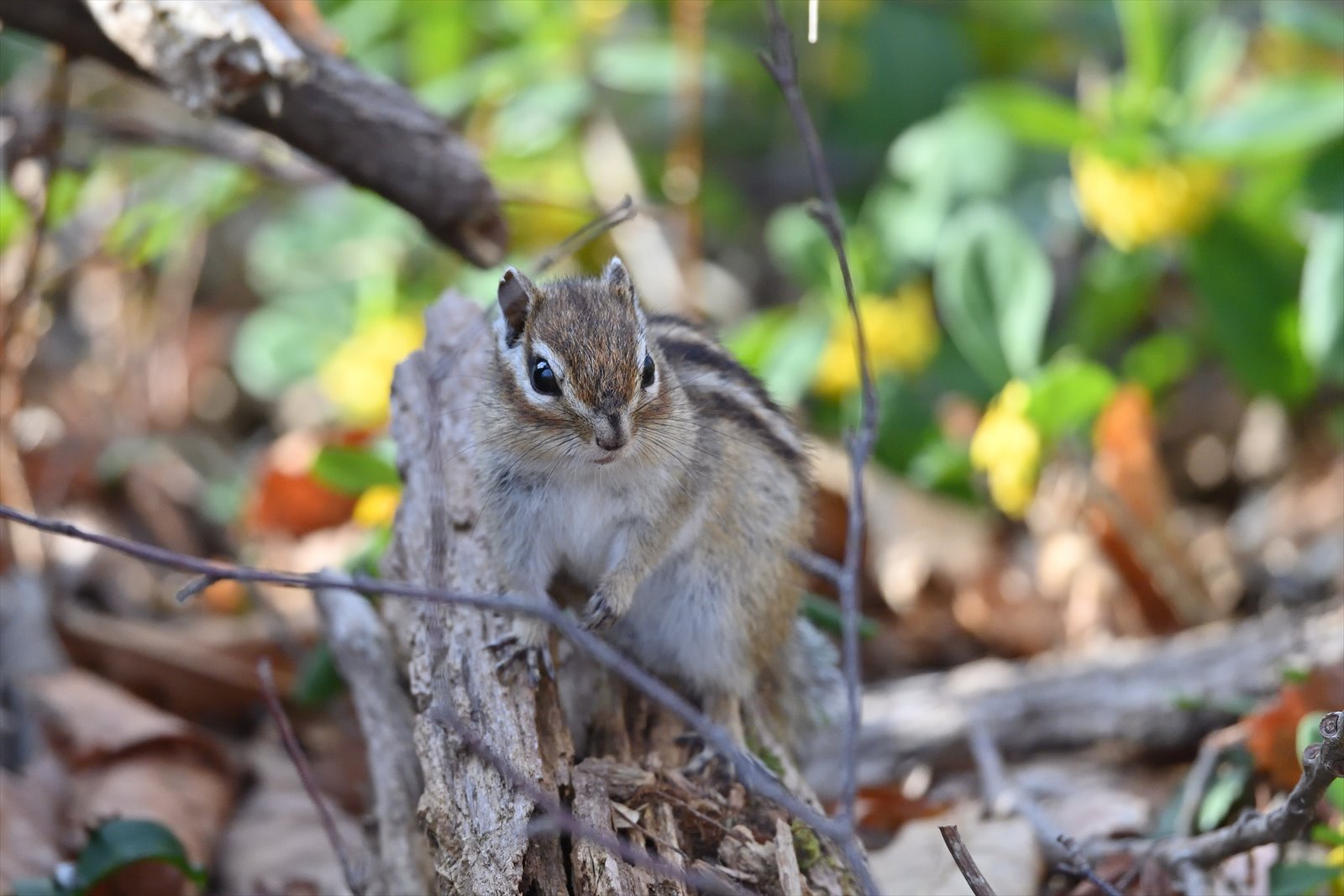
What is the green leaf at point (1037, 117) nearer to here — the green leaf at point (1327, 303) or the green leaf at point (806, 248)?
the green leaf at point (806, 248)

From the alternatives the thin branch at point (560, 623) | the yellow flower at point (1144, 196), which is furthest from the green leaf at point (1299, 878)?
the yellow flower at point (1144, 196)

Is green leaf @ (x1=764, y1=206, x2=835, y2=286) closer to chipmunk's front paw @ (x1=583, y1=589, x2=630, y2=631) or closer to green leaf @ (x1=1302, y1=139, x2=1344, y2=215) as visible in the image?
green leaf @ (x1=1302, y1=139, x2=1344, y2=215)

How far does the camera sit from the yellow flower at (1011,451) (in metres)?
4.34

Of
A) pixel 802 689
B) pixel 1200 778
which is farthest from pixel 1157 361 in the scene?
pixel 802 689

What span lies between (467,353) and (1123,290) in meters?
2.82

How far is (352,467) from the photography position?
409cm

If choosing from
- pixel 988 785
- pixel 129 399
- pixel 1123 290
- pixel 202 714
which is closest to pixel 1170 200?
pixel 1123 290

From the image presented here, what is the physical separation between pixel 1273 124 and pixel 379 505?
3.19 m

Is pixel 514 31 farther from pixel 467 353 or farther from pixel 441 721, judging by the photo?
pixel 441 721

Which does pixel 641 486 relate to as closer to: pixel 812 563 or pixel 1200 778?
pixel 812 563

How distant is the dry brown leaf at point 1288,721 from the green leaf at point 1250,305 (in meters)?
1.95

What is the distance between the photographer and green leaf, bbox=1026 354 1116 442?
4.21 m

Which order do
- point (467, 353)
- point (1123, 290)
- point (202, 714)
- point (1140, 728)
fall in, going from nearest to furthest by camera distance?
point (467, 353)
point (1140, 728)
point (202, 714)
point (1123, 290)

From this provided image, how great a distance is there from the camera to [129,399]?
19.7ft
